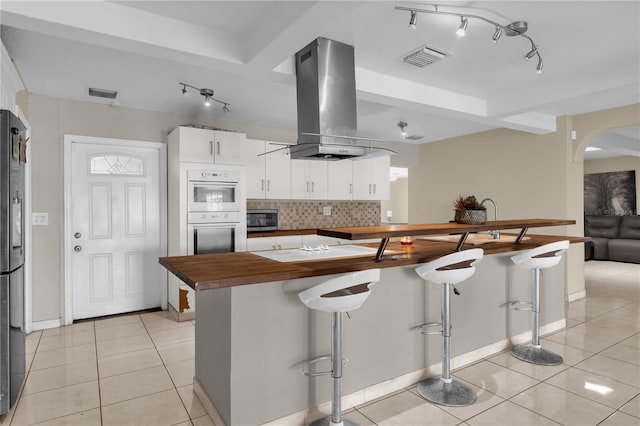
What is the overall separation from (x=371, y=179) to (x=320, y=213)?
1.02 meters

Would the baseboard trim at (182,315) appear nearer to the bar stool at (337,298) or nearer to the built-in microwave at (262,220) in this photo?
the built-in microwave at (262,220)

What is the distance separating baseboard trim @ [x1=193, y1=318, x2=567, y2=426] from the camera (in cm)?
226

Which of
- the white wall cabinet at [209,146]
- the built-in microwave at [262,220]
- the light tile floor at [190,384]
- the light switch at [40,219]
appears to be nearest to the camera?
the light tile floor at [190,384]

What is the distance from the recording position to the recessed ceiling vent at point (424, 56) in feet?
9.86

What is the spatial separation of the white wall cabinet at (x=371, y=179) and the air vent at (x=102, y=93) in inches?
137

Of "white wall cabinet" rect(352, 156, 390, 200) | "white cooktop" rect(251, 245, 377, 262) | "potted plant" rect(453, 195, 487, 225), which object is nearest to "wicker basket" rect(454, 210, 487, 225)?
"potted plant" rect(453, 195, 487, 225)

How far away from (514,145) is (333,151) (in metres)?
3.93

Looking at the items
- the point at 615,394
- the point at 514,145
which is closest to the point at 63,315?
the point at 615,394

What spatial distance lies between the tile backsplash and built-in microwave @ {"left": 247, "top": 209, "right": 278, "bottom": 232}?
26cm

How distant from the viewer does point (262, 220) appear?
5.27 metres

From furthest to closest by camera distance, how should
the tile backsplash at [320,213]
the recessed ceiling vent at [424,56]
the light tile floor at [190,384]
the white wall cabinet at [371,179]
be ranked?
the white wall cabinet at [371,179] → the tile backsplash at [320,213] → the recessed ceiling vent at [424,56] → the light tile floor at [190,384]

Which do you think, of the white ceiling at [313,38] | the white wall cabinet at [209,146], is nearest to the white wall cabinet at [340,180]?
the white ceiling at [313,38]

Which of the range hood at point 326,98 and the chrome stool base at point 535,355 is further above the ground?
the range hood at point 326,98

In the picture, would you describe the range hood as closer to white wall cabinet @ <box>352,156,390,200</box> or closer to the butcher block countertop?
the butcher block countertop
